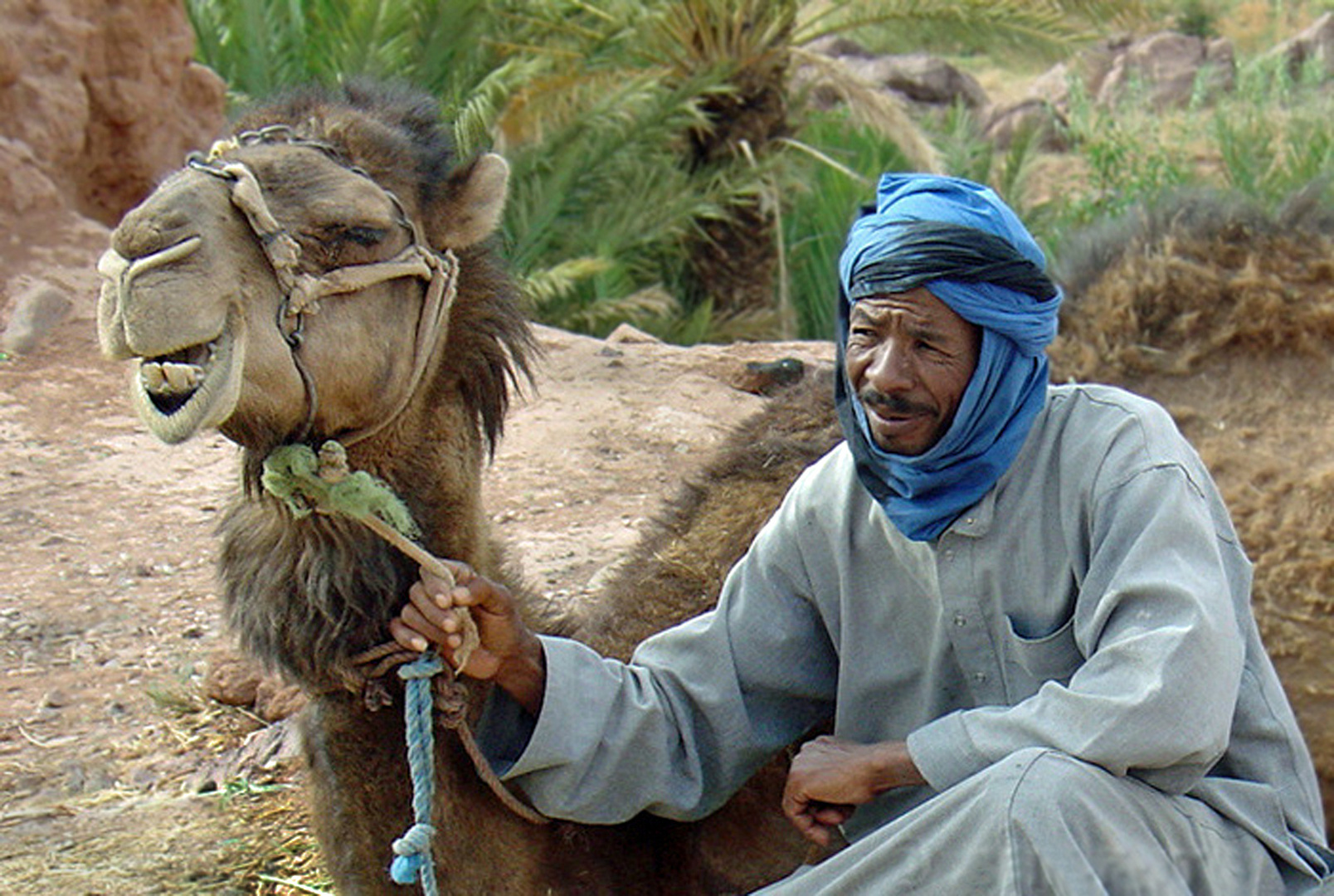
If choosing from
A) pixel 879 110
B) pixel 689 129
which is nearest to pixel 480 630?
pixel 879 110

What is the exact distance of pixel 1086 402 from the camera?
10.2 feet

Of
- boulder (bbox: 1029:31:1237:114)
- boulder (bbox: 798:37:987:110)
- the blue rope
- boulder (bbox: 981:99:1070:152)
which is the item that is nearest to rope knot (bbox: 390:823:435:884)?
the blue rope

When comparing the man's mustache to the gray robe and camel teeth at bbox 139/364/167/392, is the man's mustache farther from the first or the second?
camel teeth at bbox 139/364/167/392

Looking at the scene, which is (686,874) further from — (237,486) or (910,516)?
(237,486)

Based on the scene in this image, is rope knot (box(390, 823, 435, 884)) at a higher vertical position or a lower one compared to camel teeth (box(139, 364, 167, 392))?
lower

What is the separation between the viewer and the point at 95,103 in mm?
10094

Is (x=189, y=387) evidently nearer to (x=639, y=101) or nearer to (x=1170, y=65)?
(x=639, y=101)

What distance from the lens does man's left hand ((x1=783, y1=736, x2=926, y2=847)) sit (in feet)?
9.62

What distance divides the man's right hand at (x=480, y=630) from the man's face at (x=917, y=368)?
770 millimetres

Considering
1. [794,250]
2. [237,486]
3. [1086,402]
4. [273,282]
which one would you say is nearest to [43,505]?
[237,486]

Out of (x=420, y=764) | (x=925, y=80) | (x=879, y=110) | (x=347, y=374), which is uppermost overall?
(x=347, y=374)

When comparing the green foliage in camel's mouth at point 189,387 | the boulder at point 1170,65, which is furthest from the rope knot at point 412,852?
the boulder at point 1170,65

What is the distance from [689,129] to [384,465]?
10.3 metres

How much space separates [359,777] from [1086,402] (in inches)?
59.8
